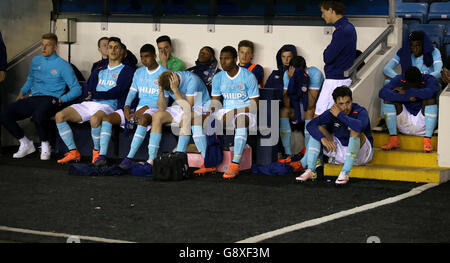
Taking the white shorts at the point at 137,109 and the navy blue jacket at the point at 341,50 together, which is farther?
the white shorts at the point at 137,109

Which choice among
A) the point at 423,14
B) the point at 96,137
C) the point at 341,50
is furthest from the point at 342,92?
the point at 423,14

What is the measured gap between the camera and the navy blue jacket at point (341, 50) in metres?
8.24

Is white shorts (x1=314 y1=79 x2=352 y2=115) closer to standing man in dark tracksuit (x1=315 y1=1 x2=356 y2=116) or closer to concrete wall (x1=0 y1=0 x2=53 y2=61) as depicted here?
standing man in dark tracksuit (x1=315 y1=1 x2=356 y2=116)

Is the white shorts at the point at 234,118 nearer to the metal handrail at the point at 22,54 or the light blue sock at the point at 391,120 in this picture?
the light blue sock at the point at 391,120

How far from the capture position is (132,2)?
1099 cm

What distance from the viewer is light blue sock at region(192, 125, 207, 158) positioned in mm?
8516

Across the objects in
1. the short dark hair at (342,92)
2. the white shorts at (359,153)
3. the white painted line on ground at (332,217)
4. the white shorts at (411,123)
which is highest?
the short dark hair at (342,92)

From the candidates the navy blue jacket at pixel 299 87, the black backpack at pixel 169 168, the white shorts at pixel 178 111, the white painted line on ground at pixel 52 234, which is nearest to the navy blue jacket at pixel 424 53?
the navy blue jacket at pixel 299 87

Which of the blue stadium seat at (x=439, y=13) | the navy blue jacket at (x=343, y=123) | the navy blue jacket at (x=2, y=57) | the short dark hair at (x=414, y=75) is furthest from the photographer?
the blue stadium seat at (x=439, y=13)

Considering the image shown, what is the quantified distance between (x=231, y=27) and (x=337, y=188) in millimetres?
3536

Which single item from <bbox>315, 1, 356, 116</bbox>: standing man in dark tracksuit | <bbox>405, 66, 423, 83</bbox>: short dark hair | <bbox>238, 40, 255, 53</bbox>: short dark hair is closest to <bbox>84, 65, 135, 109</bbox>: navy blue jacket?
<bbox>238, 40, 255, 53</bbox>: short dark hair

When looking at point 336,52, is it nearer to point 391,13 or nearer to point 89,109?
point 391,13

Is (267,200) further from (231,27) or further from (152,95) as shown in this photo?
(231,27)

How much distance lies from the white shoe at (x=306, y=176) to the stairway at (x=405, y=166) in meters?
0.35
